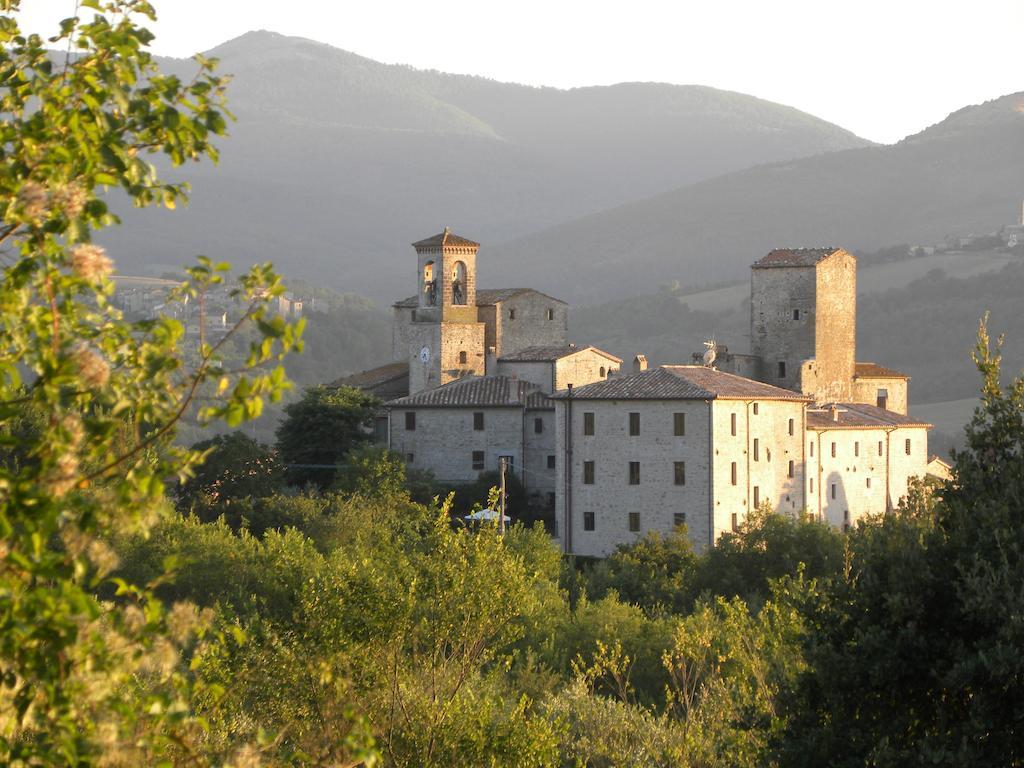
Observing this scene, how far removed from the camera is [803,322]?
66.1 meters

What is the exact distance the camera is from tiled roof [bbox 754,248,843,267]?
66.8 metres

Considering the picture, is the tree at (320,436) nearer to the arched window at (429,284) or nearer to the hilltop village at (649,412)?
the hilltop village at (649,412)

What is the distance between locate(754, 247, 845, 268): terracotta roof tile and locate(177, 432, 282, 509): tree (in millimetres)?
20445

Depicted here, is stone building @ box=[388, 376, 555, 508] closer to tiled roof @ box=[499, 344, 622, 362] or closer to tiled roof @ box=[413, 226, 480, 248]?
tiled roof @ box=[499, 344, 622, 362]

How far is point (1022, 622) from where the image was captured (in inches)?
512

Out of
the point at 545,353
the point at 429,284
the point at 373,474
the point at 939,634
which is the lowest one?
the point at 939,634

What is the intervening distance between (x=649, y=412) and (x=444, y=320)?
17.6m

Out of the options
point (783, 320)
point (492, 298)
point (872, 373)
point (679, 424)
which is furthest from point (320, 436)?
point (872, 373)

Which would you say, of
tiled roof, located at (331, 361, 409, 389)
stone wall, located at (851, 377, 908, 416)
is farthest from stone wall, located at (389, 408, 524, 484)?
stone wall, located at (851, 377, 908, 416)

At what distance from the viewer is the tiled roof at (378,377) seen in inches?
2795

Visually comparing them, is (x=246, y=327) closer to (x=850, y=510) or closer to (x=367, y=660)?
(x=367, y=660)

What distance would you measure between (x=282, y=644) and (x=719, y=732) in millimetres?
6982

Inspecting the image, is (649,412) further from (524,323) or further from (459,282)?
(459,282)

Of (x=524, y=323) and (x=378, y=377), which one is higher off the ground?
(x=524, y=323)
